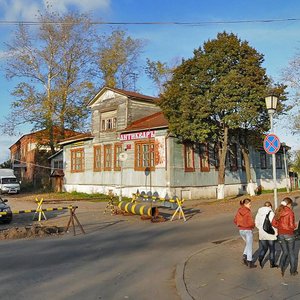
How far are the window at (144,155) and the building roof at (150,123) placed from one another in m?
1.21

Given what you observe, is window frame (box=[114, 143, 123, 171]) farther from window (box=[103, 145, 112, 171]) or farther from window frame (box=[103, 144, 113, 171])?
window (box=[103, 145, 112, 171])

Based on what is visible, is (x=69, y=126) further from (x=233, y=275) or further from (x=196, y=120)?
(x=233, y=275)

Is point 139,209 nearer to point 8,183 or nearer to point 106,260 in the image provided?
point 106,260

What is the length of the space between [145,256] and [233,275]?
3014mm

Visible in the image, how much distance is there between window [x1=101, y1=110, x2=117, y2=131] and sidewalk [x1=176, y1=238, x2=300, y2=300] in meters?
24.0

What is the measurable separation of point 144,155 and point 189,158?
331cm

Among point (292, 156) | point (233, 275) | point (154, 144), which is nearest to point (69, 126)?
point (154, 144)

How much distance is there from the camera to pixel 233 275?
25.0 ft

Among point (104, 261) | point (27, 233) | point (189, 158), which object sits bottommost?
point (104, 261)

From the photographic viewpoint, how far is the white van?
1639 inches

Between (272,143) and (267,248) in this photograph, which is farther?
(272,143)

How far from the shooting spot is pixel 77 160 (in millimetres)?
36125

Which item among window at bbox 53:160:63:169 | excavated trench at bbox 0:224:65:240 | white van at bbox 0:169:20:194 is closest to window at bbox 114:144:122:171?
window at bbox 53:160:63:169

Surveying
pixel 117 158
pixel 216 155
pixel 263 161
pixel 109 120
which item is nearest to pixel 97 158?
pixel 117 158
